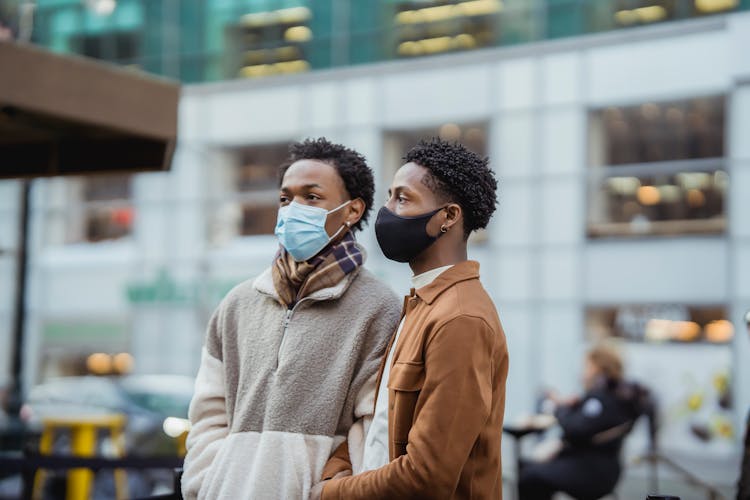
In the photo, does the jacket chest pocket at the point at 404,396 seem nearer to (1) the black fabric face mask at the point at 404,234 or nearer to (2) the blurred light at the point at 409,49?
(1) the black fabric face mask at the point at 404,234

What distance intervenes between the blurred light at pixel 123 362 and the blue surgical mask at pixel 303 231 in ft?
66.4

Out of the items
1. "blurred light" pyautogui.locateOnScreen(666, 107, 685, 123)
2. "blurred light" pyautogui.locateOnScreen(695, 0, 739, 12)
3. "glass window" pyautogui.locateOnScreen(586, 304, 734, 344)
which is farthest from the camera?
"blurred light" pyautogui.locateOnScreen(666, 107, 685, 123)

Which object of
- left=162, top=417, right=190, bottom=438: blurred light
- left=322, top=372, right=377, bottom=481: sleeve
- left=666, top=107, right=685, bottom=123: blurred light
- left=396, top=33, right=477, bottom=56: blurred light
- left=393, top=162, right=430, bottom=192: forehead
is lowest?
left=162, top=417, right=190, bottom=438: blurred light

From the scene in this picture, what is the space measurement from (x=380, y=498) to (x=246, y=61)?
64.1 ft

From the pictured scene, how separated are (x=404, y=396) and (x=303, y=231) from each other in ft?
2.43

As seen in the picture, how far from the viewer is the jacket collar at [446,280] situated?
2.71 m

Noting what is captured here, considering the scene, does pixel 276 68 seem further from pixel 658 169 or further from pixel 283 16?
pixel 658 169

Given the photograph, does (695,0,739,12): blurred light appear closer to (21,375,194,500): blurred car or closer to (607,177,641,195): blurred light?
(607,177,641,195): blurred light

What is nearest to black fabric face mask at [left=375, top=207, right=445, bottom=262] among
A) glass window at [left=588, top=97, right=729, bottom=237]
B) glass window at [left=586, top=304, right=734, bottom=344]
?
glass window at [left=586, top=304, right=734, bottom=344]

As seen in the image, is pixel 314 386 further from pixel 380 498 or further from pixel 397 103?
pixel 397 103

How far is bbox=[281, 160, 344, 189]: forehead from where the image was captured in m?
3.18

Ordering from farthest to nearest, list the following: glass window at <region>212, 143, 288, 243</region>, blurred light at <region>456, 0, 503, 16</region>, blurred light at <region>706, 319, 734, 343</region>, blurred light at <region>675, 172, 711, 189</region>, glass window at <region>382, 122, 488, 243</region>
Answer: glass window at <region>212, 143, 288, 243</region> < glass window at <region>382, 122, 488, 243</region> < blurred light at <region>456, 0, 503, 16</region> < blurred light at <region>675, 172, 711, 189</region> < blurred light at <region>706, 319, 734, 343</region>

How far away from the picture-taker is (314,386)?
2.91 meters

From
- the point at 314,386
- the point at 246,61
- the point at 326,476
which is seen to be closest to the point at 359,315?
the point at 314,386
